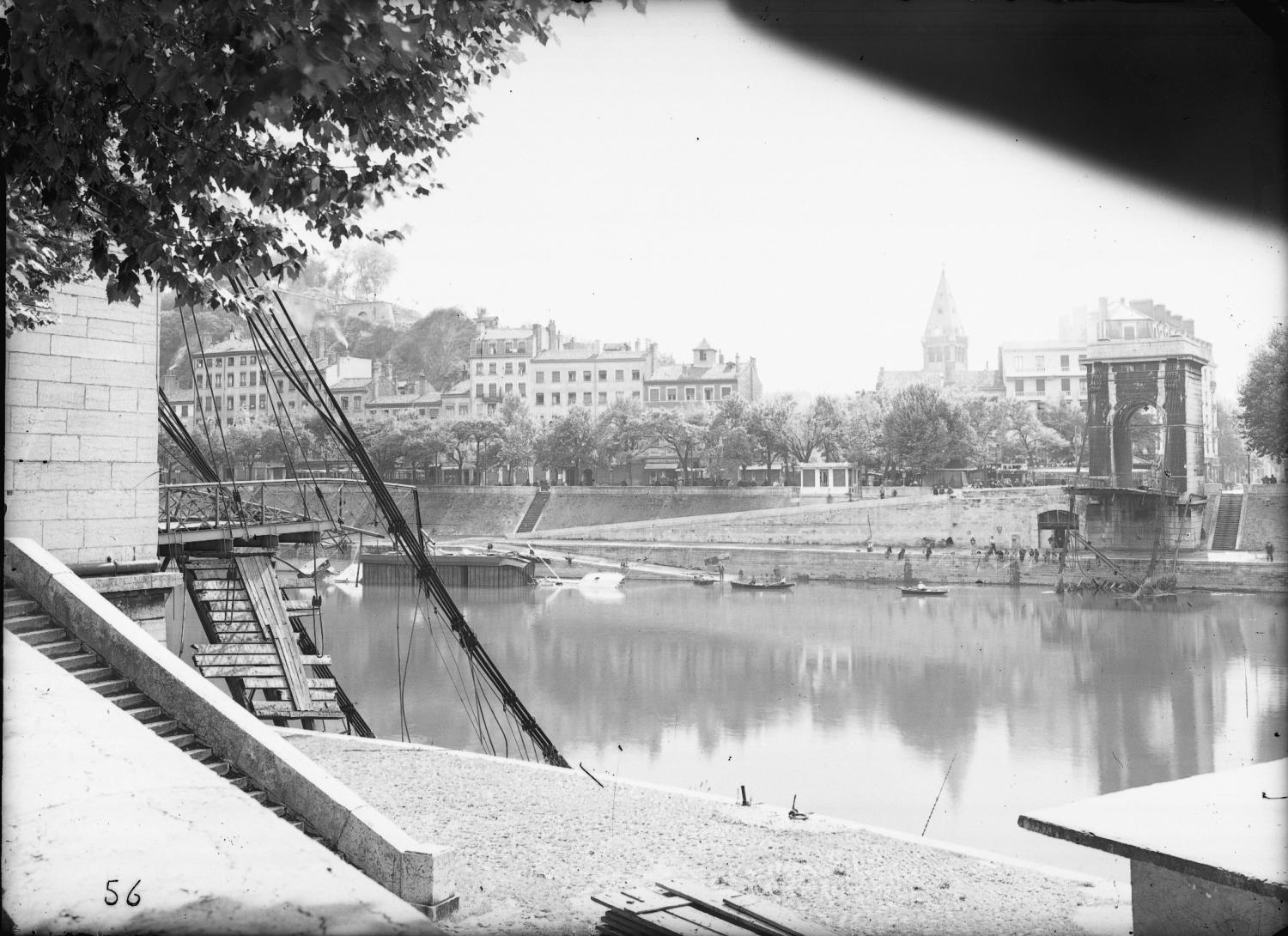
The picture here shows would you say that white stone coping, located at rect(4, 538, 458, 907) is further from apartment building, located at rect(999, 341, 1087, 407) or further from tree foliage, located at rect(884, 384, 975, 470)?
tree foliage, located at rect(884, 384, 975, 470)

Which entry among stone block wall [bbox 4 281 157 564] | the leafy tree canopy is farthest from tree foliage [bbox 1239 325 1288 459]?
stone block wall [bbox 4 281 157 564]

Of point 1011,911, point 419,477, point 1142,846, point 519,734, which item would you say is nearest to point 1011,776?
point 519,734

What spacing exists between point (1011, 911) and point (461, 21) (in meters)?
3.04

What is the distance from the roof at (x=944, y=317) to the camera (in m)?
8.55

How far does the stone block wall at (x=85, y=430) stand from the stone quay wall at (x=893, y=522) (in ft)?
35.1

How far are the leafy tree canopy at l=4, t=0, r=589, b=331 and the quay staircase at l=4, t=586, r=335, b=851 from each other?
1.06 meters

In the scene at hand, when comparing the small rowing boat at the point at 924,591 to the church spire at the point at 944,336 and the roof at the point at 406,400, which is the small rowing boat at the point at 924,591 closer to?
the church spire at the point at 944,336

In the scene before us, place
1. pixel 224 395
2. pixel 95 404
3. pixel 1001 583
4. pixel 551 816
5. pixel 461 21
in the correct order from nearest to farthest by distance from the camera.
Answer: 1. pixel 461 21
2. pixel 551 816
3. pixel 95 404
4. pixel 224 395
5. pixel 1001 583

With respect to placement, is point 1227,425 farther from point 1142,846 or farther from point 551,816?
point 1142,846

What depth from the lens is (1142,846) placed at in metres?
1.96

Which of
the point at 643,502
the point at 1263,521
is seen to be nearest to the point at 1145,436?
the point at 1263,521

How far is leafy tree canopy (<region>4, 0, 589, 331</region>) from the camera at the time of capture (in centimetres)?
210

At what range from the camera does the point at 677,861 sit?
3.52 metres

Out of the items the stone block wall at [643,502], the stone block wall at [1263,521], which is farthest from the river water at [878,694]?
the stone block wall at [643,502]
